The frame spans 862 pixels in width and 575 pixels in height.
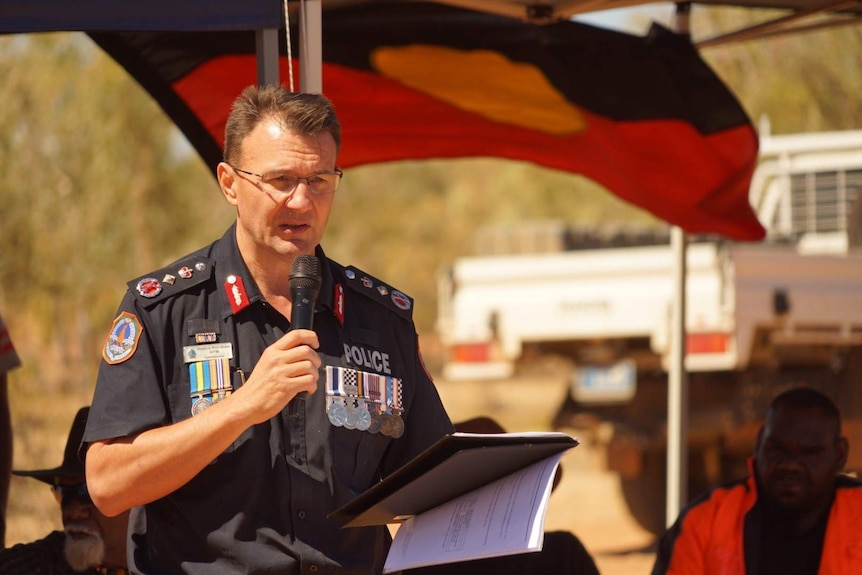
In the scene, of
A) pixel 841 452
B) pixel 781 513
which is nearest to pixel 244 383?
pixel 781 513

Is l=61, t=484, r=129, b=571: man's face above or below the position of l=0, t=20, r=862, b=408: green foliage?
below

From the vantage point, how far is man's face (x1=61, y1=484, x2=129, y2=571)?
13.9 feet

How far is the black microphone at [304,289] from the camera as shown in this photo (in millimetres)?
2480

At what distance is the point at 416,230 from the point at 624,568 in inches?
Answer: 1049

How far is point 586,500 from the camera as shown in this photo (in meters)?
13.6

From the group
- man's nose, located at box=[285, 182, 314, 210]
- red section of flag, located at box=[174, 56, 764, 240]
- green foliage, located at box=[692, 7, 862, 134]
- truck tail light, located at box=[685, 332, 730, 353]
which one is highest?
green foliage, located at box=[692, 7, 862, 134]

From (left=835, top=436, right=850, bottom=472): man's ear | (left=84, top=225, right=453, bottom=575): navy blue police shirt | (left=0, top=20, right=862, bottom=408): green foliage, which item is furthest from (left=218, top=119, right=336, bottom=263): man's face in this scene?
(left=0, top=20, right=862, bottom=408): green foliage

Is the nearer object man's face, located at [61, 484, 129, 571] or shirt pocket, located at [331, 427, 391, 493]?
shirt pocket, located at [331, 427, 391, 493]

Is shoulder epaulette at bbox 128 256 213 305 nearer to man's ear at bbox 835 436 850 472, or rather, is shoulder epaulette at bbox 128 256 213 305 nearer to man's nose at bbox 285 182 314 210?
man's nose at bbox 285 182 314 210

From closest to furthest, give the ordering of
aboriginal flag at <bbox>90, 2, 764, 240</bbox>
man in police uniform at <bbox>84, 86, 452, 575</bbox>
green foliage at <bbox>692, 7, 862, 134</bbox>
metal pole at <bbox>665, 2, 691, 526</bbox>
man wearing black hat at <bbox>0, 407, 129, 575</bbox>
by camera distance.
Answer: man in police uniform at <bbox>84, 86, 452, 575</bbox>
man wearing black hat at <bbox>0, 407, 129, 575</bbox>
aboriginal flag at <bbox>90, 2, 764, 240</bbox>
metal pole at <bbox>665, 2, 691, 526</bbox>
green foliage at <bbox>692, 7, 862, 134</bbox>

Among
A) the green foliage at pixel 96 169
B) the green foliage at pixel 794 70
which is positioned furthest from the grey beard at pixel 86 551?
the green foliage at pixel 794 70

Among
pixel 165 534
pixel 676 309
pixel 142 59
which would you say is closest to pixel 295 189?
pixel 165 534

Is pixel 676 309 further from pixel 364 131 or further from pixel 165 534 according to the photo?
pixel 165 534

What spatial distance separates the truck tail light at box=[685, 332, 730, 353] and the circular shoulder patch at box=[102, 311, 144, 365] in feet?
26.4
